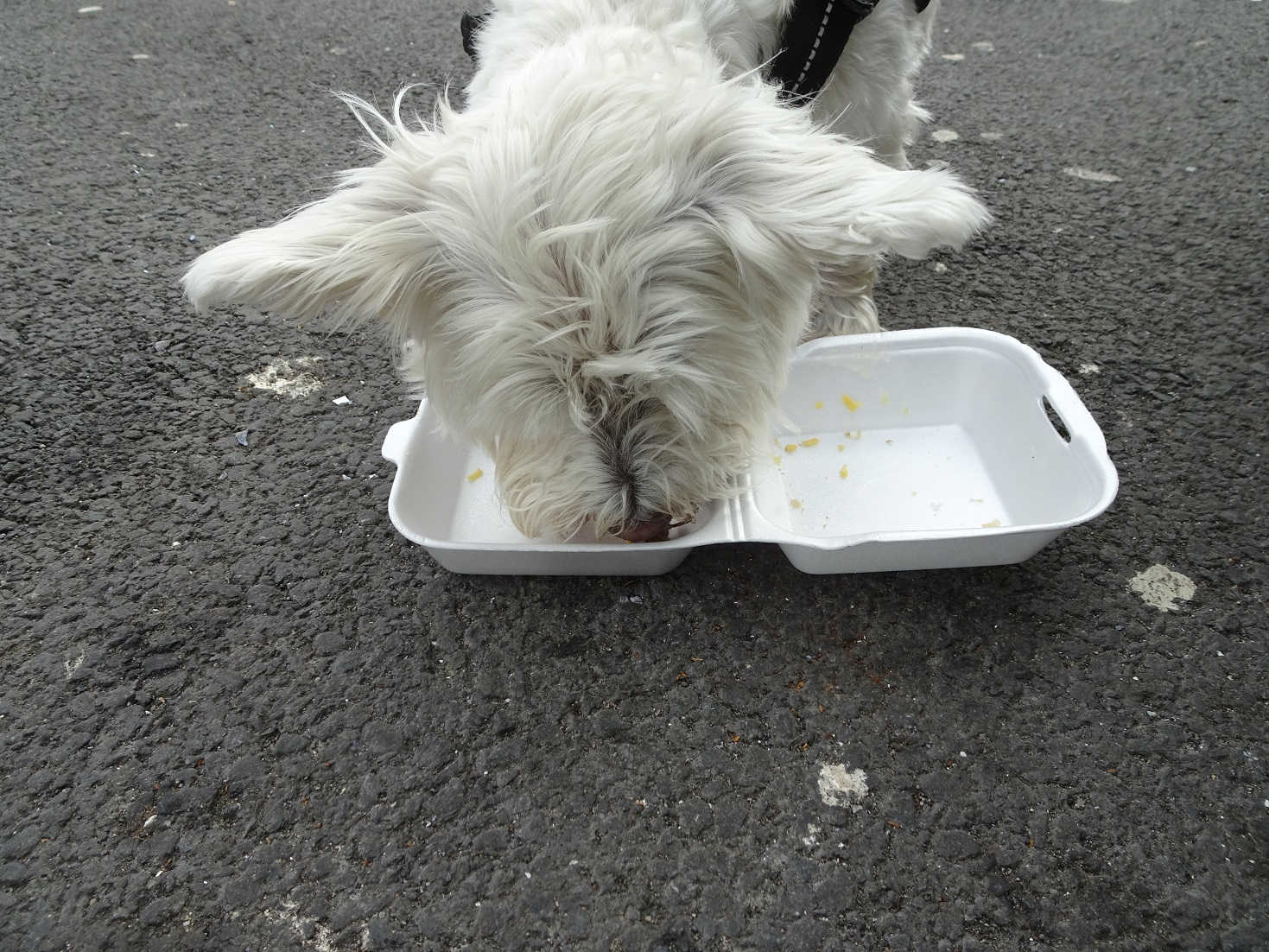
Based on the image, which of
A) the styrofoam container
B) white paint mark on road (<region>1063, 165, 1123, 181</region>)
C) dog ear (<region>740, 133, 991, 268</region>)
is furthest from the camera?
white paint mark on road (<region>1063, 165, 1123, 181</region>)

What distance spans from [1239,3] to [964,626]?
579 centimetres

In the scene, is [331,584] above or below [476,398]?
below

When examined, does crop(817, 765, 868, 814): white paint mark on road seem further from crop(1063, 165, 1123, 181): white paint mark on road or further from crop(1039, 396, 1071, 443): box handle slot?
crop(1063, 165, 1123, 181): white paint mark on road

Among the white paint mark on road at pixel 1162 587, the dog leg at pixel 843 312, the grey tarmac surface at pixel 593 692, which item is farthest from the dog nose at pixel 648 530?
the white paint mark on road at pixel 1162 587

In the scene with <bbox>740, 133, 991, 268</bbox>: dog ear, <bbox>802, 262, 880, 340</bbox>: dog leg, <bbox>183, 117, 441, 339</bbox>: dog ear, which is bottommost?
<bbox>802, 262, 880, 340</bbox>: dog leg

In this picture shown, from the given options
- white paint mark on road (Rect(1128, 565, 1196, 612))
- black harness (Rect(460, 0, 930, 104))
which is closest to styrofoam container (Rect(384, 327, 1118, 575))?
white paint mark on road (Rect(1128, 565, 1196, 612))

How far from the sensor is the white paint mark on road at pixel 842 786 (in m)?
1.68

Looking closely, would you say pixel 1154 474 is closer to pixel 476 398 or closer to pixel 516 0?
pixel 476 398

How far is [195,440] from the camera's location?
2.55 metres

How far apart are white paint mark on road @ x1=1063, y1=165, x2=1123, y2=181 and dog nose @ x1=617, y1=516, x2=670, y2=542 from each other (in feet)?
10.4

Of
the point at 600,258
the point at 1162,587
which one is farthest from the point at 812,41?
the point at 1162,587

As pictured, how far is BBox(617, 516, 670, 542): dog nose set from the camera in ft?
5.82

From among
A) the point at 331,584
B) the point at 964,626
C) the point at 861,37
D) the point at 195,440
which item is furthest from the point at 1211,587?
the point at 195,440

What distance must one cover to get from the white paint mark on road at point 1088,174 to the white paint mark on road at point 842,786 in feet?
10.8
